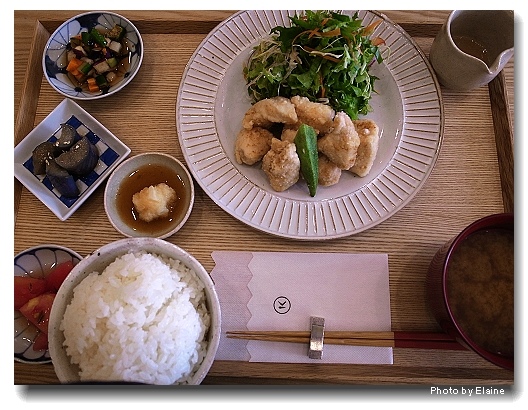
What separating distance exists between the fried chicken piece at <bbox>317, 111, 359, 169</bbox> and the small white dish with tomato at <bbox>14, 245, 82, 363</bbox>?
114 cm

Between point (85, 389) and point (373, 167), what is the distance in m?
1.45

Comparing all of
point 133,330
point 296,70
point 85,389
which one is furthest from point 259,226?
point 85,389

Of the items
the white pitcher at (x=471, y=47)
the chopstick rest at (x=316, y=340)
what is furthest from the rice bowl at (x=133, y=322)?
the white pitcher at (x=471, y=47)

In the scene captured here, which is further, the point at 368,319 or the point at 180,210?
the point at 180,210

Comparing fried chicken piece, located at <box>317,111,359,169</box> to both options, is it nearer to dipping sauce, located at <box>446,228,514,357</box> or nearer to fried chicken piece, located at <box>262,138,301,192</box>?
fried chicken piece, located at <box>262,138,301,192</box>

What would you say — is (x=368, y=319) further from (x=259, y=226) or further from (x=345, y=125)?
(x=345, y=125)

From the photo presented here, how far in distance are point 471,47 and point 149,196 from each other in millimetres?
1652

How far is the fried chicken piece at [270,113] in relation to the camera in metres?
1.73

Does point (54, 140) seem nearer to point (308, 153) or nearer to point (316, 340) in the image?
point (308, 153)

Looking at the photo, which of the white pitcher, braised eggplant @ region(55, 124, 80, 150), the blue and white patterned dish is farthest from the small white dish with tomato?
the white pitcher

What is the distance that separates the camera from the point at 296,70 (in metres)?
1.81

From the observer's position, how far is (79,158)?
168cm

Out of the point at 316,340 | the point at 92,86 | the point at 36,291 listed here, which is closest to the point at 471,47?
the point at 316,340

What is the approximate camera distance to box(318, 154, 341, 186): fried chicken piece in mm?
1726
